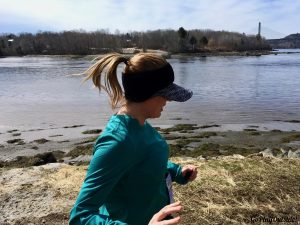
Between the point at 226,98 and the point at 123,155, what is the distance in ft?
81.9

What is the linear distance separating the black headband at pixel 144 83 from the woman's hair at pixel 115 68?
0.09ft

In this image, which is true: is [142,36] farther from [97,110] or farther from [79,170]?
[79,170]

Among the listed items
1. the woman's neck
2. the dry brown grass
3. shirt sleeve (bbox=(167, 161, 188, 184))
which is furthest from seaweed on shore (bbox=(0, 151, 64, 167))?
the woman's neck

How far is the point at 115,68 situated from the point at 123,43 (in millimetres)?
155110

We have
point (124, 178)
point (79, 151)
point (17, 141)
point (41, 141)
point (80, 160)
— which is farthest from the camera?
point (17, 141)

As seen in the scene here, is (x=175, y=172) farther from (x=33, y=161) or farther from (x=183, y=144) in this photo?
(x=183, y=144)

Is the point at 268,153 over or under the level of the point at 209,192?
under

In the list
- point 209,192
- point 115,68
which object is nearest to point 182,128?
point 209,192

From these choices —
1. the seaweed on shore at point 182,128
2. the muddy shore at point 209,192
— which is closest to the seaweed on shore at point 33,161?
the muddy shore at point 209,192

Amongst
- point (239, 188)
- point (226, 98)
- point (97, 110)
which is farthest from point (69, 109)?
point (239, 188)

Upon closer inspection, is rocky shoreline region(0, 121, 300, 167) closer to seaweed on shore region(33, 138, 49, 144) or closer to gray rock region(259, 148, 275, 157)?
seaweed on shore region(33, 138, 49, 144)

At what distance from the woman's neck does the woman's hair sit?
117 millimetres

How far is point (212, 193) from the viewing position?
19.6 ft

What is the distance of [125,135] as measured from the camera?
205cm
